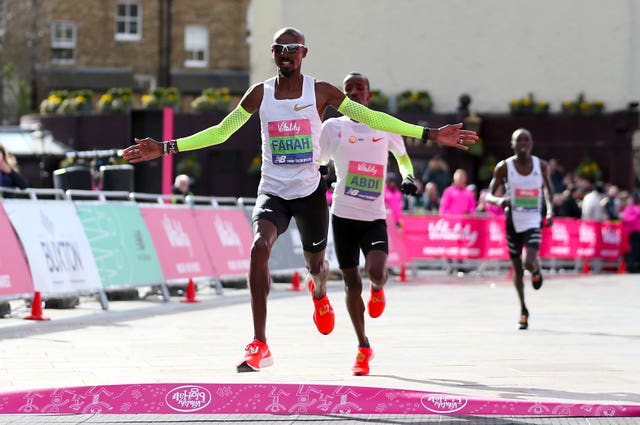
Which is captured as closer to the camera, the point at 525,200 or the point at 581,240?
the point at 525,200

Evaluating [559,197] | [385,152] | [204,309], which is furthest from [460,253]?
[385,152]

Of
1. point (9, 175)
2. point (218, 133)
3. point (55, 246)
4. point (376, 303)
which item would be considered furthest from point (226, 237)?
point (218, 133)

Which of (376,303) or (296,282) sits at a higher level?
(376,303)

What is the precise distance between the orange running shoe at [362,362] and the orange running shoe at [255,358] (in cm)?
88

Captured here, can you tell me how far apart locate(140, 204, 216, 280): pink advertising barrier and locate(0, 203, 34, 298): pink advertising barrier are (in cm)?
362

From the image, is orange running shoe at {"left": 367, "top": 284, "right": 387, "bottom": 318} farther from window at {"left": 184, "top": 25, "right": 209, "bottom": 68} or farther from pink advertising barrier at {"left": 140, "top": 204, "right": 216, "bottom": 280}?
window at {"left": 184, "top": 25, "right": 209, "bottom": 68}

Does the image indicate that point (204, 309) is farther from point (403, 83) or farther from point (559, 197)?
point (403, 83)

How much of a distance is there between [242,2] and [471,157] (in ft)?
64.6

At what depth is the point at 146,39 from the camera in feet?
193

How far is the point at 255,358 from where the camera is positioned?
8727 mm

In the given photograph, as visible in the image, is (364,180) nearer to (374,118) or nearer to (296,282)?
(374,118)

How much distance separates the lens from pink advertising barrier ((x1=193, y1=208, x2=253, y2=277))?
20.0 metres

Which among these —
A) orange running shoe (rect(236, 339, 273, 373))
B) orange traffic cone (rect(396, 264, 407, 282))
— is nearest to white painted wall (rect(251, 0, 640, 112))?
orange traffic cone (rect(396, 264, 407, 282))

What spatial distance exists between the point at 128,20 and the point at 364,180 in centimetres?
4977
